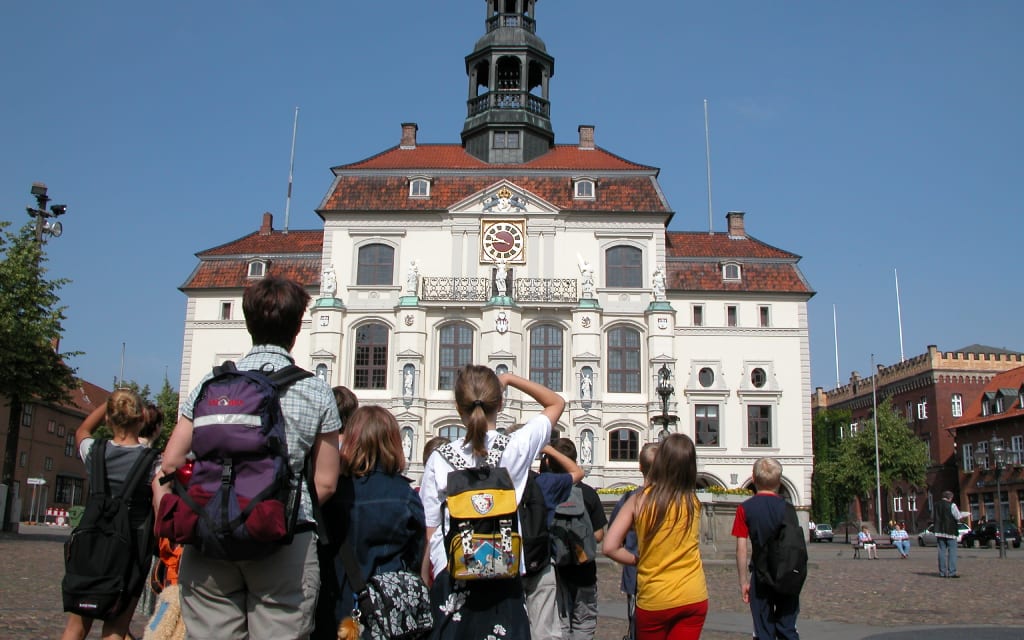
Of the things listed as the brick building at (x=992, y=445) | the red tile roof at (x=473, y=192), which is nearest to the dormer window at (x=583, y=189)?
the red tile roof at (x=473, y=192)

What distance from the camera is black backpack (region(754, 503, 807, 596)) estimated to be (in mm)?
6930

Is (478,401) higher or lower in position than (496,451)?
higher

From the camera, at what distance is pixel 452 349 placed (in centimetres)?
4081

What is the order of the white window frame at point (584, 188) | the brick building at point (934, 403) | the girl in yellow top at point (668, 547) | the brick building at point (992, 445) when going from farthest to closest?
the brick building at point (934, 403)
the brick building at point (992, 445)
the white window frame at point (584, 188)
the girl in yellow top at point (668, 547)

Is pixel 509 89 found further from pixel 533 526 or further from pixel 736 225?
pixel 533 526

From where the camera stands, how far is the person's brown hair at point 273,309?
4410mm

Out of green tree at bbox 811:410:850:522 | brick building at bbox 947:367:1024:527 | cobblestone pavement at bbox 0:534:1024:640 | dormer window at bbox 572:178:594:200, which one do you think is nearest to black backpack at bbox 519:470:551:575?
cobblestone pavement at bbox 0:534:1024:640

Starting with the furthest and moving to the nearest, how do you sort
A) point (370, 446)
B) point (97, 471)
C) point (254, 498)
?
point (97, 471)
point (370, 446)
point (254, 498)

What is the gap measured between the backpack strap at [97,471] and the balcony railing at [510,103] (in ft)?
135

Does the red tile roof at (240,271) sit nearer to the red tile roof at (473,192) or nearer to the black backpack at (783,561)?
the red tile roof at (473,192)

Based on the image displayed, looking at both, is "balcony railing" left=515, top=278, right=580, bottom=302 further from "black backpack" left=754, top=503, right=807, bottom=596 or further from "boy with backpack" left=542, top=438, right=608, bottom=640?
"black backpack" left=754, top=503, right=807, bottom=596

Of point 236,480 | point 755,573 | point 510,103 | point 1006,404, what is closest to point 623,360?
point 510,103

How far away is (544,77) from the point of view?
46.9 metres

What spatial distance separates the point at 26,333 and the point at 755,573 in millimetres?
24591
